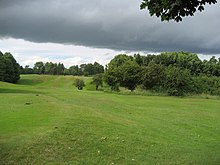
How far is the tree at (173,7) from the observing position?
27.8 feet

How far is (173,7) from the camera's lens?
8508 mm

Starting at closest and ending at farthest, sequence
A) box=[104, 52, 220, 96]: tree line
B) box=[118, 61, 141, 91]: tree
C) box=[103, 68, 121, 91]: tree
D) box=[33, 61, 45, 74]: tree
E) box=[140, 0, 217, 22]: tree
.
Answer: box=[140, 0, 217, 22]: tree
box=[104, 52, 220, 96]: tree line
box=[118, 61, 141, 91]: tree
box=[103, 68, 121, 91]: tree
box=[33, 61, 45, 74]: tree

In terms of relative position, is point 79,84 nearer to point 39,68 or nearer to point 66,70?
point 66,70

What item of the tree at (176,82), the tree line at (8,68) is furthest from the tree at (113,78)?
the tree line at (8,68)

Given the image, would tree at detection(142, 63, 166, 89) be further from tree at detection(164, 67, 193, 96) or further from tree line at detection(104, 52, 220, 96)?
tree at detection(164, 67, 193, 96)

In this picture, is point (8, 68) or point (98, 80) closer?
point (8, 68)

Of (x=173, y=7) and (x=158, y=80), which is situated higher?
(x=173, y=7)

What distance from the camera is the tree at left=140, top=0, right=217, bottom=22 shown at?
8.47 m

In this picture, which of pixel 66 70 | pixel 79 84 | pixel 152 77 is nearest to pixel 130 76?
pixel 152 77

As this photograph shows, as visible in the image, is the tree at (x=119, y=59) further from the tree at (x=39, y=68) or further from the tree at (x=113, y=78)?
the tree at (x=39, y=68)

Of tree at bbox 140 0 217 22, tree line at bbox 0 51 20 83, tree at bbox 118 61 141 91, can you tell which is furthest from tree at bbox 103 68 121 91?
tree at bbox 140 0 217 22

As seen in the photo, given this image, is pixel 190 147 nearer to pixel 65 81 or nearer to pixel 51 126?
pixel 51 126

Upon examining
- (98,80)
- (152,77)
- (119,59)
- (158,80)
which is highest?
(119,59)

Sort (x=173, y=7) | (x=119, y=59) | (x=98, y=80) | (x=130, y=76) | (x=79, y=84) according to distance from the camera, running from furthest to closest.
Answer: (x=79, y=84), (x=119, y=59), (x=98, y=80), (x=130, y=76), (x=173, y=7)
